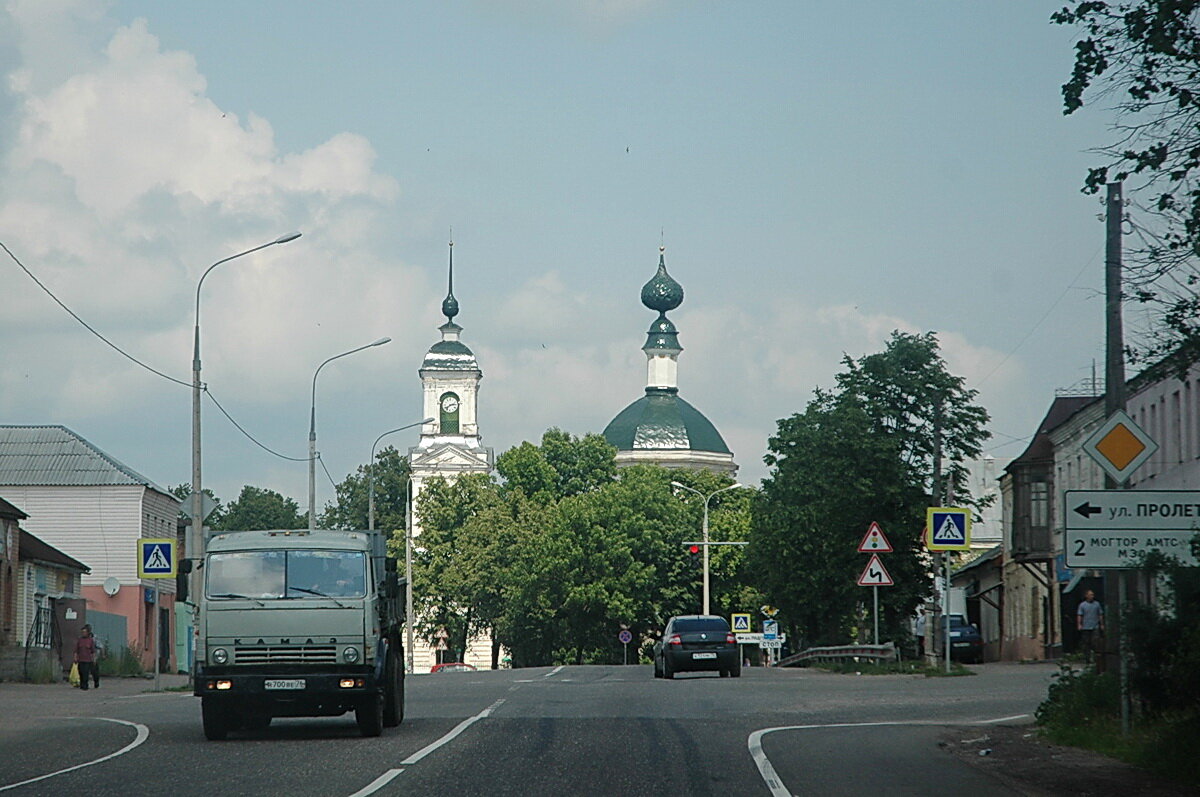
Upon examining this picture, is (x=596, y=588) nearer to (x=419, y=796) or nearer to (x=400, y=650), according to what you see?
(x=400, y=650)

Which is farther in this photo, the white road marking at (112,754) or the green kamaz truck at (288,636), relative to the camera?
the green kamaz truck at (288,636)

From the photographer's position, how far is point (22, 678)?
152ft

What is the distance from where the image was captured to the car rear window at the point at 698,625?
1695 inches

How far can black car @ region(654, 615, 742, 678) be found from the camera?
42.6m

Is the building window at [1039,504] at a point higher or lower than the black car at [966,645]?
higher

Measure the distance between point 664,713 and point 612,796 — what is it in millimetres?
10569

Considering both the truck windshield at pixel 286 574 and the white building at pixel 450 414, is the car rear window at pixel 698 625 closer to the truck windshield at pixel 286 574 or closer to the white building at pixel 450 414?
the truck windshield at pixel 286 574

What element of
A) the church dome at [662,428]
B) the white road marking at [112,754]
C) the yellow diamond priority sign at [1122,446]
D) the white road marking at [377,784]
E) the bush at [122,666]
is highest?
the church dome at [662,428]

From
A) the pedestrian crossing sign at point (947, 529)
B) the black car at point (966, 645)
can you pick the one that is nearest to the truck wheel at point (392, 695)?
the pedestrian crossing sign at point (947, 529)

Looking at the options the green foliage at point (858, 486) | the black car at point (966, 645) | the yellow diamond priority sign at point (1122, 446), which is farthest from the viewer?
the black car at point (966, 645)

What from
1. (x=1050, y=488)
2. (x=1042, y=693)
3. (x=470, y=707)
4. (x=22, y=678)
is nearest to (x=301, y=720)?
(x=470, y=707)

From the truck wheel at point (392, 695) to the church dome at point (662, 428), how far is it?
405 feet

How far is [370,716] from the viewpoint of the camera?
20.1m

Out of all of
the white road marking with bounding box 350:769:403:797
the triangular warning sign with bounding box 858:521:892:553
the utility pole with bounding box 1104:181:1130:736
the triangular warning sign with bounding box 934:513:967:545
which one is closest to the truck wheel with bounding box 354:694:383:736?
the white road marking with bounding box 350:769:403:797
